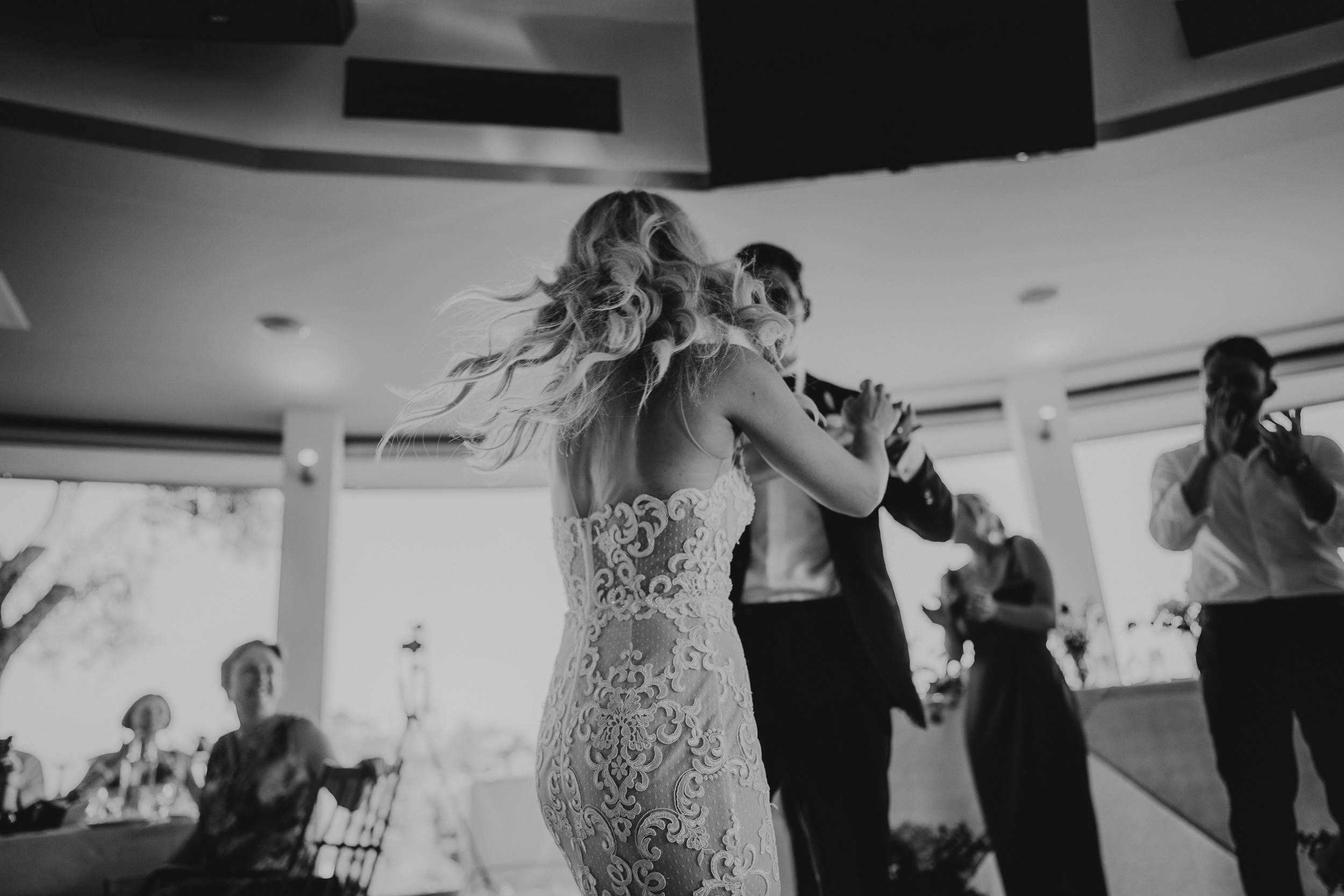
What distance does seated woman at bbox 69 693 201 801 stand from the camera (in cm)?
400

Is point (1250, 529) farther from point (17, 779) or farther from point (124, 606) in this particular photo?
point (124, 606)

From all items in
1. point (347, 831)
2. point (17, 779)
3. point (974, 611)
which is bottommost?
point (347, 831)

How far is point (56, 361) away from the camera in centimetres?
580

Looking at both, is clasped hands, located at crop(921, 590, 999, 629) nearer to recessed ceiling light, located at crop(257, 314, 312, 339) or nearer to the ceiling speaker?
the ceiling speaker

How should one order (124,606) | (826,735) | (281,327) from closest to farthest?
1. (826,735)
2. (281,327)
3. (124,606)

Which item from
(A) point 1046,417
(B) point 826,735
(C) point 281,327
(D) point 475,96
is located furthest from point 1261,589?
(C) point 281,327

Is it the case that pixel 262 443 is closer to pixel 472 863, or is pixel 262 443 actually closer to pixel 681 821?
pixel 472 863

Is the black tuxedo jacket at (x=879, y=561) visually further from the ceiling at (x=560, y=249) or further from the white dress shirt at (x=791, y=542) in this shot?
the ceiling at (x=560, y=249)

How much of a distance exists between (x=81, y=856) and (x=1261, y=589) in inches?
142

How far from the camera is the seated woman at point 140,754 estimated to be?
13.1ft

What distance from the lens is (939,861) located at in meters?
3.68

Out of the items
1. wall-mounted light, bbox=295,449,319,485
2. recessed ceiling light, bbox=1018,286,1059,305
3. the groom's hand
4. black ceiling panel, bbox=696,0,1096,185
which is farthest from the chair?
recessed ceiling light, bbox=1018,286,1059,305

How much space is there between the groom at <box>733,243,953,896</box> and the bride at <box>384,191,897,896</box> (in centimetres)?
40

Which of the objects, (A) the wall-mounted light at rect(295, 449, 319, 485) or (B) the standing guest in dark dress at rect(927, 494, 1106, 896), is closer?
(B) the standing guest in dark dress at rect(927, 494, 1106, 896)
